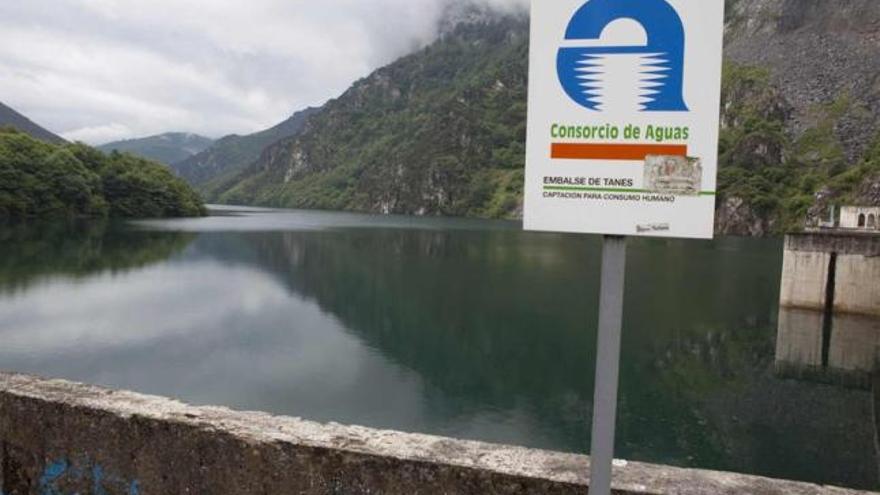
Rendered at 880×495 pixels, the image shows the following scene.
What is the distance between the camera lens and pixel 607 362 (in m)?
2.75

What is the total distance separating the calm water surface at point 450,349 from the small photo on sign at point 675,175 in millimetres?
17514

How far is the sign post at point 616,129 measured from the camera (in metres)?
2.63

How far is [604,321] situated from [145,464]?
280cm

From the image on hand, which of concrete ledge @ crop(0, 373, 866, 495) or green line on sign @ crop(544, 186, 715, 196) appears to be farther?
concrete ledge @ crop(0, 373, 866, 495)

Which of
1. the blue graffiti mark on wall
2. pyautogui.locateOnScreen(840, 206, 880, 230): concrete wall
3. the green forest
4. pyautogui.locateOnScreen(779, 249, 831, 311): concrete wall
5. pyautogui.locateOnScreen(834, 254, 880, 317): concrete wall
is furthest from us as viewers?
the green forest

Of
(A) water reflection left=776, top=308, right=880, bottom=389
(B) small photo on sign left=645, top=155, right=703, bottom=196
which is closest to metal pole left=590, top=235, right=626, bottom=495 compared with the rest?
(B) small photo on sign left=645, top=155, right=703, bottom=196

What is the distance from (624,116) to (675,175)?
306 millimetres

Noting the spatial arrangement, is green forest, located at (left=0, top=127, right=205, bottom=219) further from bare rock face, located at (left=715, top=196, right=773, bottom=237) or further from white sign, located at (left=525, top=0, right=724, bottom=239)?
white sign, located at (left=525, top=0, right=724, bottom=239)

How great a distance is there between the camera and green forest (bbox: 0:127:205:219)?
95.1 metres

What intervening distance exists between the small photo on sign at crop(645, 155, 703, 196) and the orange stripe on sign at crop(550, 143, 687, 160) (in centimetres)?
2

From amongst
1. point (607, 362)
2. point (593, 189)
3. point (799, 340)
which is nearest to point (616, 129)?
point (593, 189)

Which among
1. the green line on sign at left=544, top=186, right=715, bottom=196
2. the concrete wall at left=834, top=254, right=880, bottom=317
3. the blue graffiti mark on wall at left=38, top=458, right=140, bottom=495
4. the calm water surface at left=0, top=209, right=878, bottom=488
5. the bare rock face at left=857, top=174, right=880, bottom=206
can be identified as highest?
the bare rock face at left=857, top=174, right=880, bottom=206

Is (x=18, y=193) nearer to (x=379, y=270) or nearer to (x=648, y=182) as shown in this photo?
(x=379, y=270)

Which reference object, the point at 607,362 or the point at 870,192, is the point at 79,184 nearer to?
the point at 607,362
